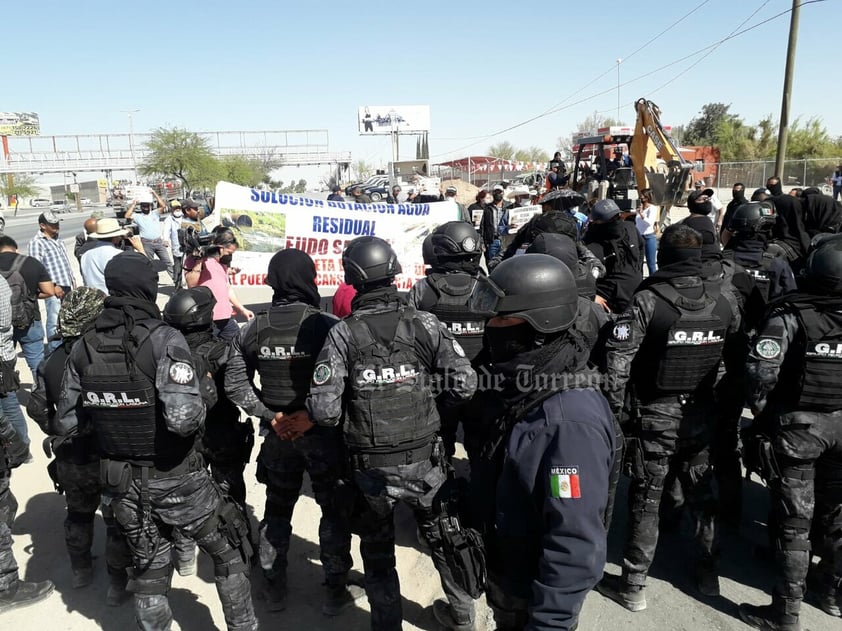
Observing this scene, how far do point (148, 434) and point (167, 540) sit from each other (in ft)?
2.07

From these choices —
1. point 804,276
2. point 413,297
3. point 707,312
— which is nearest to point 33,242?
point 413,297

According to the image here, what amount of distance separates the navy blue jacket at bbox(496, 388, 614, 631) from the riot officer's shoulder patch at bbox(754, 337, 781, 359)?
1.75 meters

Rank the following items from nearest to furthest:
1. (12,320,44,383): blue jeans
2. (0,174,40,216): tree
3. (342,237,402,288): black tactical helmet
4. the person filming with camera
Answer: (342,237,402,288): black tactical helmet
the person filming with camera
(12,320,44,383): blue jeans
(0,174,40,216): tree

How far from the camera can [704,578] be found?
11.7ft

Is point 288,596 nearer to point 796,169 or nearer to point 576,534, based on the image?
point 576,534

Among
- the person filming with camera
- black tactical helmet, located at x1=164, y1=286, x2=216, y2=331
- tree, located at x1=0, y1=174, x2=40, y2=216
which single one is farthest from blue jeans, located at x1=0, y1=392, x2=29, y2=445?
tree, located at x1=0, y1=174, x2=40, y2=216

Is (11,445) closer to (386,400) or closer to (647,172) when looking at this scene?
(386,400)

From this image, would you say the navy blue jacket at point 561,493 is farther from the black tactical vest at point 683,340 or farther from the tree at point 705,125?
the tree at point 705,125

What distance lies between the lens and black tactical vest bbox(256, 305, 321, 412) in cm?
340

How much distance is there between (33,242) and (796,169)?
33.3 m

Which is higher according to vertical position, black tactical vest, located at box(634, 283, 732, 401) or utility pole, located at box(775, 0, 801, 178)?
utility pole, located at box(775, 0, 801, 178)

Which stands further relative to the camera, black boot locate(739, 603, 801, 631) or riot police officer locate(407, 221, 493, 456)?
riot police officer locate(407, 221, 493, 456)

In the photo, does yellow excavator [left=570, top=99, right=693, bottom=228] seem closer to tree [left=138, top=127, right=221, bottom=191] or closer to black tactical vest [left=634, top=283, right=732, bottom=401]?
black tactical vest [left=634, top=283, right=732, bottom=401]

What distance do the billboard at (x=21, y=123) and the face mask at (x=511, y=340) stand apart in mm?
96435
